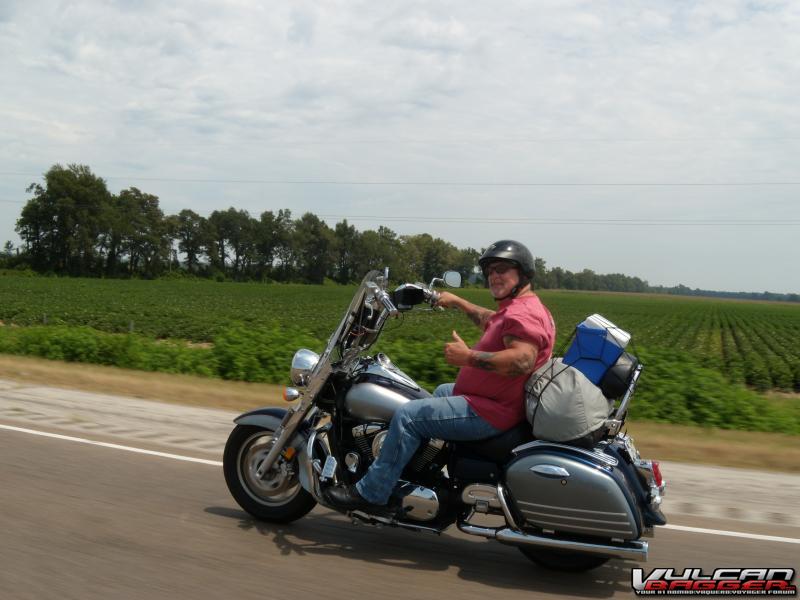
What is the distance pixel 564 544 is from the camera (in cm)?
412

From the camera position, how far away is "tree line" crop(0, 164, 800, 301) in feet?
341

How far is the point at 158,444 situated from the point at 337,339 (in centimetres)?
339

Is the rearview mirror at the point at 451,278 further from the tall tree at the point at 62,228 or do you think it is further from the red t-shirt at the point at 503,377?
the tall tree at the point at 62,228

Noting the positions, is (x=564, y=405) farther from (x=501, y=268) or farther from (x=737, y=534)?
(x=737, y=534)

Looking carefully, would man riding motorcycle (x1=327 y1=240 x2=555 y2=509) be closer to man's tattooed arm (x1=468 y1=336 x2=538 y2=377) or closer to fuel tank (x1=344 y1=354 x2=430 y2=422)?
man's tattooed arm (x1=468 y1=336 x2=538 y2=377)

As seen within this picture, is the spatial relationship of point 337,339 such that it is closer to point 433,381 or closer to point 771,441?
point 771,441

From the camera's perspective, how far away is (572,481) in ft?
13.3

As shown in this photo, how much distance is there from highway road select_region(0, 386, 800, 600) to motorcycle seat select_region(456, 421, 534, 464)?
664 millimetres

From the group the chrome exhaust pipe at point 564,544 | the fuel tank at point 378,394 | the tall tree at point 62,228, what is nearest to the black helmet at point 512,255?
the fuel tank at point 378,394

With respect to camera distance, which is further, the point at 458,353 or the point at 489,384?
the point at 489,384

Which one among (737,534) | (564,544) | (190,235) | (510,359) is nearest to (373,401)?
(510,359)

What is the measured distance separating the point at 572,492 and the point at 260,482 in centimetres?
211

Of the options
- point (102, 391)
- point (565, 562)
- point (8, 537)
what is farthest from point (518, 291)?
point (102, 391)

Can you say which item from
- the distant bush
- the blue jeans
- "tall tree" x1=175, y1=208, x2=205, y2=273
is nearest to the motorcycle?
the blue jeans
